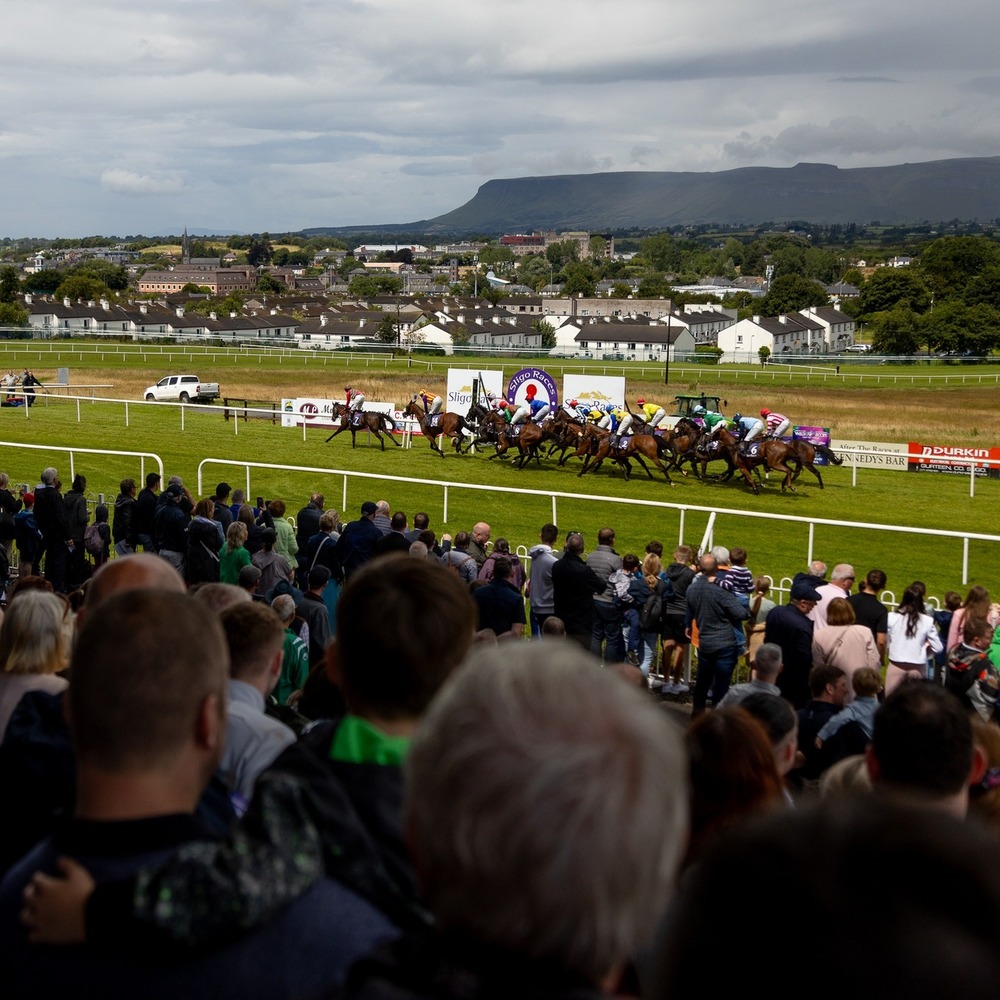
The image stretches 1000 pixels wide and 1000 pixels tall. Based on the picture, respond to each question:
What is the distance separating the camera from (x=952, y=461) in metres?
23.5

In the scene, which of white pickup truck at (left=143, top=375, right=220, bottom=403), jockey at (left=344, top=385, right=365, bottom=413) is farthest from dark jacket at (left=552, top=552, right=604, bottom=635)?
white pickup truck at (left=143, top=375, right=220, bottom=403)

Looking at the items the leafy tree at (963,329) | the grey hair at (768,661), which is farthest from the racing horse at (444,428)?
the leafy tree at (963,329)

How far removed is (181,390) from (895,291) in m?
81.0

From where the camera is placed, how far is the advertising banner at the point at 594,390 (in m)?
27.2

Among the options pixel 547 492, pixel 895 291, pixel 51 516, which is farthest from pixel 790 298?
pixel 51 516

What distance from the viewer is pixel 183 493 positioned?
1144 cm

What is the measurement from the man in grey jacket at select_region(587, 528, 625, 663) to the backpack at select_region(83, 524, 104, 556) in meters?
4.95

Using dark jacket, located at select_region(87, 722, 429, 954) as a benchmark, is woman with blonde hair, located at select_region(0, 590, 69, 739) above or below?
below

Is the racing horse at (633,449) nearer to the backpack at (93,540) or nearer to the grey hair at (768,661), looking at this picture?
the backpack at (93,540)

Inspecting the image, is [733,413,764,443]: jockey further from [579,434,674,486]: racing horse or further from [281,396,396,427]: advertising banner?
[281,396,396,427]: advertising banner

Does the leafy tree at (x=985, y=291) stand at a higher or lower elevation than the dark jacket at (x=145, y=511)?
higher

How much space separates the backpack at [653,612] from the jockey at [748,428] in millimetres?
13447

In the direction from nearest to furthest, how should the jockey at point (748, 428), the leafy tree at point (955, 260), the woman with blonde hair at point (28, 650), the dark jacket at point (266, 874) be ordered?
the dark jacket at point (266, 874) < the woman with blonde hair at point (28, 650) < the jockey at point (748, 428) < the leafy tree at point (955, 260)

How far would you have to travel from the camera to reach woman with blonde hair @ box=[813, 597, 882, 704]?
7137 mm
